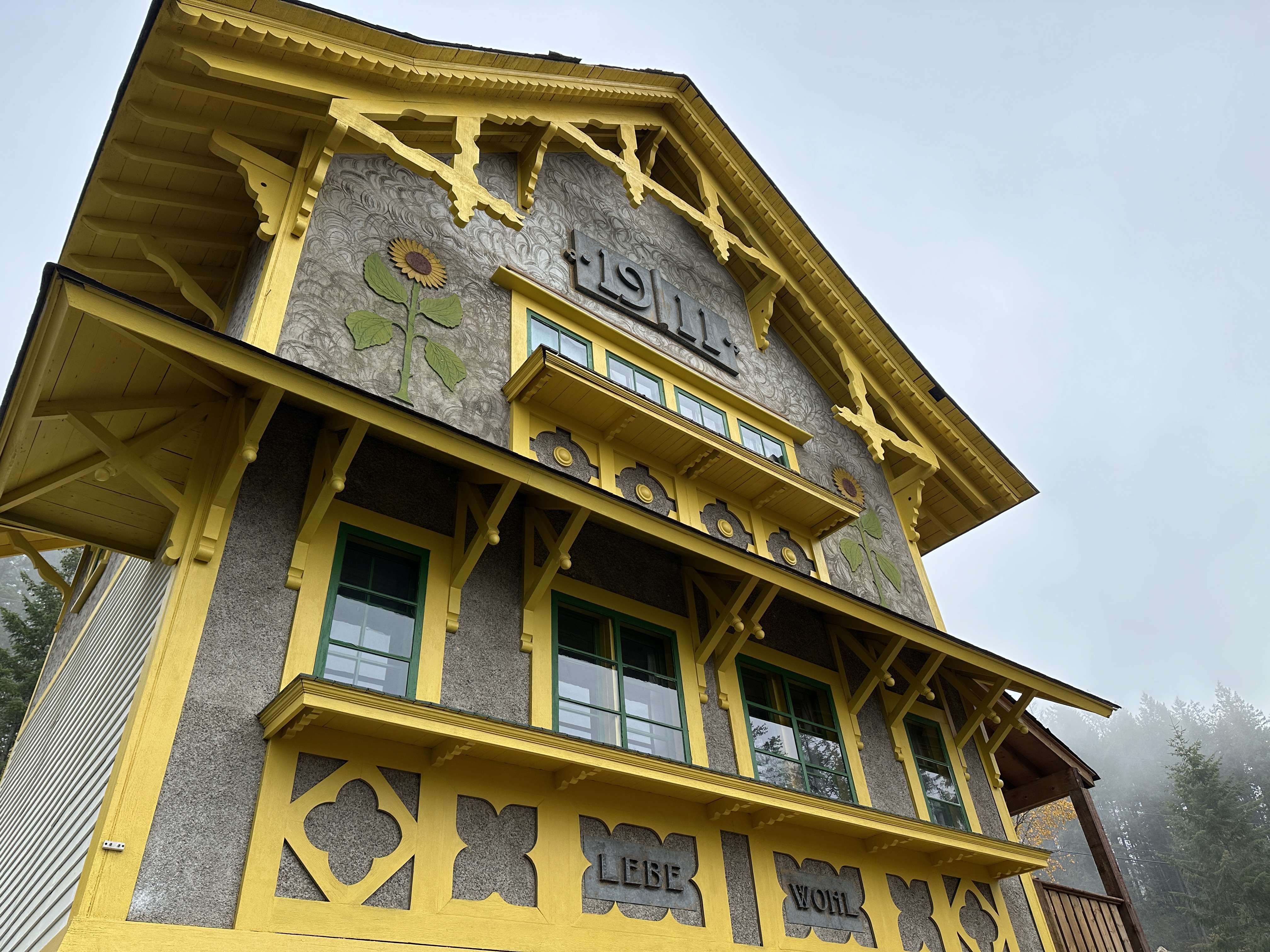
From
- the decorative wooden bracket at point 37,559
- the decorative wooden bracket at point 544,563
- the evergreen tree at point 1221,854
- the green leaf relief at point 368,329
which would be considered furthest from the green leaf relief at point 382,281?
the evergreen tree at point 1221,854

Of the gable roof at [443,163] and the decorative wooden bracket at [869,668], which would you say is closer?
the gable roof at [443,163]

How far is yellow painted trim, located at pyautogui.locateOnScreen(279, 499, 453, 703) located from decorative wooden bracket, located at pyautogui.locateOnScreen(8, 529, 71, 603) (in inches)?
133

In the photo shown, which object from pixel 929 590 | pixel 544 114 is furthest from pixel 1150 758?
pixel 544 114

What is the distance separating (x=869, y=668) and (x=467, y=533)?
542cm

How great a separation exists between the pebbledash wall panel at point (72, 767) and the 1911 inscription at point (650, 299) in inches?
236

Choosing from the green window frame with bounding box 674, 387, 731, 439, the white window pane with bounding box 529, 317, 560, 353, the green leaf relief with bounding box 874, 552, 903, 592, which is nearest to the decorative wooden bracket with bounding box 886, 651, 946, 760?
the green leaf relief with bounding box 874, 552, 903, 592

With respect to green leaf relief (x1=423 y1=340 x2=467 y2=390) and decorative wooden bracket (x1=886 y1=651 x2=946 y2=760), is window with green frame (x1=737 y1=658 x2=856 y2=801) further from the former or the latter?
green leaf relief (x1=423 y1=340 x2=467 y2=390)

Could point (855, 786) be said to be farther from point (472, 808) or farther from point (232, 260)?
point (232, 260)

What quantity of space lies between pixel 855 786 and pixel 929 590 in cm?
438

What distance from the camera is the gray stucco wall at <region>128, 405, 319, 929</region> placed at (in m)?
4.90

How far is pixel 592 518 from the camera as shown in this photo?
8.05 meters

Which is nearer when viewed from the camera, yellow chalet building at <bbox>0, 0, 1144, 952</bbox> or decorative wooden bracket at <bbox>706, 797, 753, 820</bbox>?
yellow chalet building at <bbox>0, 0, 1144, 952</bbox>

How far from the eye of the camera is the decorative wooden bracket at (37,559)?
8.31 meters

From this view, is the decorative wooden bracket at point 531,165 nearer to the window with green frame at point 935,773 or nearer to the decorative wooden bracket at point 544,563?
the decorative wooden bracket at point 544,563
